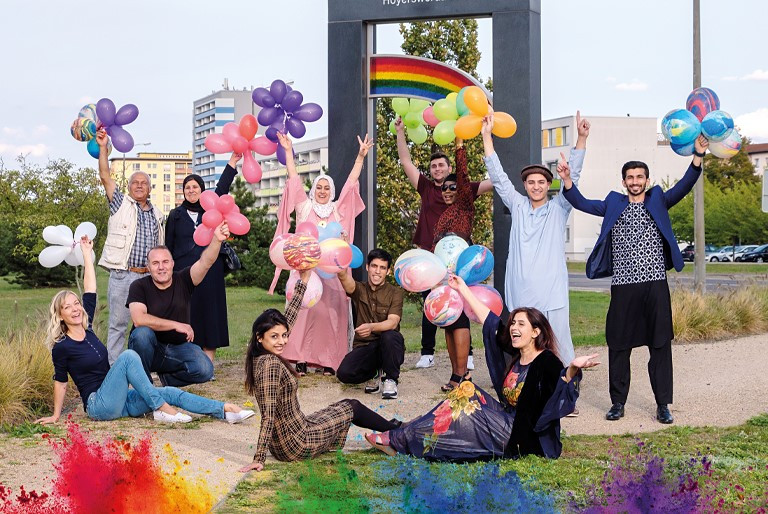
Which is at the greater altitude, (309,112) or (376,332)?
(309,112)

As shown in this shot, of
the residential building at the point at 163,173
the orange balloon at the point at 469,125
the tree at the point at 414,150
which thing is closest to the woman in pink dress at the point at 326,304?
the orange balloon at the point at 469,125

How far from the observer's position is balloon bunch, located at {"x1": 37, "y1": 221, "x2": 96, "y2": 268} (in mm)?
7777

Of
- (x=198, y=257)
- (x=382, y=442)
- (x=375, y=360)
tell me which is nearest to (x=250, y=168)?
(x=198, y=257)

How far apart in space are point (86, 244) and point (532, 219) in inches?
133

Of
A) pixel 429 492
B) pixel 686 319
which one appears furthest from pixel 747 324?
pixel 429 492

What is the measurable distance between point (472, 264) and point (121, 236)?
121 inches

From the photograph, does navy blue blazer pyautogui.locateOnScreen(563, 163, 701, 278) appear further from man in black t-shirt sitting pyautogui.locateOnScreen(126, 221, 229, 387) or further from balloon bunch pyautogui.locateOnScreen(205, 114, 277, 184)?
balloon bunch pyautogui.locateOnScreen(205, 114, 277, 184)

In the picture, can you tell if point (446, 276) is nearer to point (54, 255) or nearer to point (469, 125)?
point (469, 125)

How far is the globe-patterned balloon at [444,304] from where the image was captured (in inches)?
279

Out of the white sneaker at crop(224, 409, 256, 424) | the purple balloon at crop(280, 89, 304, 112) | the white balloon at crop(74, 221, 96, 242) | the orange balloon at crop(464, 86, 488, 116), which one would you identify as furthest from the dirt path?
the purple balloon at crop(280, 89, 304, 112)

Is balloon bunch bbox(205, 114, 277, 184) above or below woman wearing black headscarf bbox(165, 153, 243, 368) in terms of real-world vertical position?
above

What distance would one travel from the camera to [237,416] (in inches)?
272

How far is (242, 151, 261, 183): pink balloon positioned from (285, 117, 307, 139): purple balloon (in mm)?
Answer: 437

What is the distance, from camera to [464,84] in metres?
9.23
